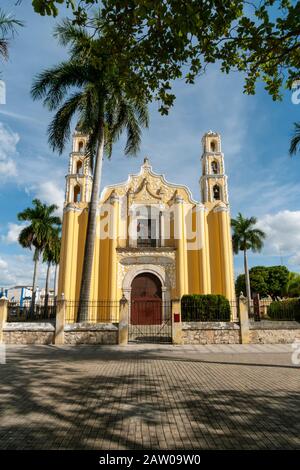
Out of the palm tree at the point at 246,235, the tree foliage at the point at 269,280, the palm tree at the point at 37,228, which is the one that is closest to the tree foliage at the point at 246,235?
the palm tree at the point at 246,235

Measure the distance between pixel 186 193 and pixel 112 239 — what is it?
6.32 meters

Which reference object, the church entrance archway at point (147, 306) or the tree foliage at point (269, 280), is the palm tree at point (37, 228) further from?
the tree foliage at point (269, 280)

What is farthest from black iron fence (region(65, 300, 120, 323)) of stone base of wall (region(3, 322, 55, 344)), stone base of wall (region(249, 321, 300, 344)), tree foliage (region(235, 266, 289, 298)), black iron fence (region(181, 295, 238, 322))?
tree foliage (region(235, 266, 289, 298))

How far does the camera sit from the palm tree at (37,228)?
2892 cm

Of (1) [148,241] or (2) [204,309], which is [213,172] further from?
(2) [204,309]

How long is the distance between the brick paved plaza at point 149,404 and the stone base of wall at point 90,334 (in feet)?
11.6

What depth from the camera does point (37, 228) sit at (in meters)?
28.7

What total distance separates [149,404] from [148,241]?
15847mm

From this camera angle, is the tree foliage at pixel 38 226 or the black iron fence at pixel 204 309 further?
the tree foliage at pixel 38 226

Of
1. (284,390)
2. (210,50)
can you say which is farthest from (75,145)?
Answer: (284,390)

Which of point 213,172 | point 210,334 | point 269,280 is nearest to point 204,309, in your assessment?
point 210,334

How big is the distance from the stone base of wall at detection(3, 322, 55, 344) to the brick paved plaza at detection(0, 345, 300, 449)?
343 centimetres

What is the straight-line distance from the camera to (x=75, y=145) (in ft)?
75.0
